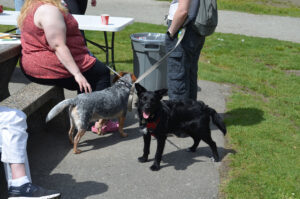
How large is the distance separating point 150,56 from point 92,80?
5.12ft

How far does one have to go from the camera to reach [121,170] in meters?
3.46

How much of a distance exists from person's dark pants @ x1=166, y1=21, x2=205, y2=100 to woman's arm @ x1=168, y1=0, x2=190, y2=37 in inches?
5.6

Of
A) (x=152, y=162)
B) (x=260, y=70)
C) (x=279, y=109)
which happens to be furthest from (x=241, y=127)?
(x=260, y=70)

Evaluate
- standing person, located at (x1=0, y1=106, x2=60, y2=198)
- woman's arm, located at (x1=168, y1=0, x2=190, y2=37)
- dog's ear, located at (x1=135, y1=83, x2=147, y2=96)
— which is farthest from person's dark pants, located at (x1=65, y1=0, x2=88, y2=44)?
standing person, located at (x1=0, y1=106, x2=60, y2=198)

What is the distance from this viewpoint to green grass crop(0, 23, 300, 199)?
10.9ft

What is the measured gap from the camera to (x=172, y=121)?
354cm

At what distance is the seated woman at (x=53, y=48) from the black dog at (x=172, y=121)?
0.68m

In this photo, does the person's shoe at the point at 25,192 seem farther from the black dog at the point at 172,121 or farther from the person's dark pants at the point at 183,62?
the person's dark pants at the point at 183,62

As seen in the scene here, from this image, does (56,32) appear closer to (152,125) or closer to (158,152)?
(152,125)

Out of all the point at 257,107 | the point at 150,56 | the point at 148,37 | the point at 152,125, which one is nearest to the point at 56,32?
the point at 152,125

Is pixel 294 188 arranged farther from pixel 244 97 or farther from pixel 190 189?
pixel 244 97

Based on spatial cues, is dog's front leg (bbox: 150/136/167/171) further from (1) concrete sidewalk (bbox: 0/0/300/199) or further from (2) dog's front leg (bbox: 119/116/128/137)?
(2) dog's front leg (bbox: 119/116/128/137)

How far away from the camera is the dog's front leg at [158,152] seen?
11.2 ft

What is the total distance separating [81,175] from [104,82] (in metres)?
1.10
